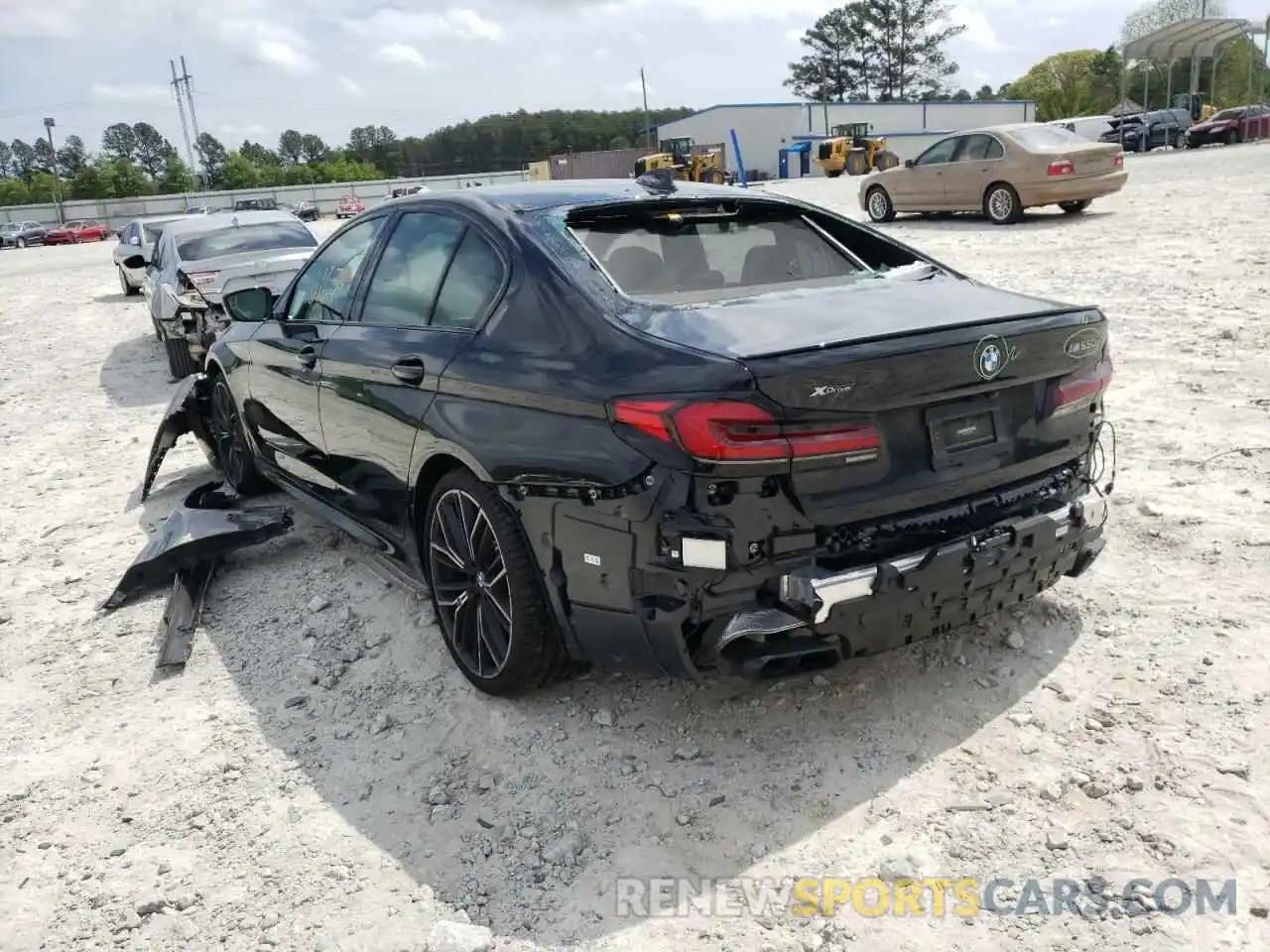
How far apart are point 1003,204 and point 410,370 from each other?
1395 cm

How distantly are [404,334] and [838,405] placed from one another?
1.77 m

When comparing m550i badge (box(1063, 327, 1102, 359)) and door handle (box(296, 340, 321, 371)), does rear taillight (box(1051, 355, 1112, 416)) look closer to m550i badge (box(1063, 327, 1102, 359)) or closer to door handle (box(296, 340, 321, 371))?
m550i badge (box(1063, 327, 1102, 359))

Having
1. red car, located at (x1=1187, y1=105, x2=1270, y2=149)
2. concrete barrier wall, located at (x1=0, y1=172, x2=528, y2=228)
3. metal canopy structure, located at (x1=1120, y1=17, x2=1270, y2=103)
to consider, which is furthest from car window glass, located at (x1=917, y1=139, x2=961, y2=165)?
concrete barrier wall, located at (x1=0, y1=172, x2=528, y2=228)

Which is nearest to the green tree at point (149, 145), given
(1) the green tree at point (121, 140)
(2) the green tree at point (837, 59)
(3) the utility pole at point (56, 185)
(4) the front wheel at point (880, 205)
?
(1) the green tree at point (121, 140)

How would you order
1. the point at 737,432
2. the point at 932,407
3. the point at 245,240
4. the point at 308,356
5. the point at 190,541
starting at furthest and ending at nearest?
the point at 245,240
the point at 190,541
the point at 308,356
the point at 932,407
the point at 737,432

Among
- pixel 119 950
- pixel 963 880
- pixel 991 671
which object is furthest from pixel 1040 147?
pixel 119 950

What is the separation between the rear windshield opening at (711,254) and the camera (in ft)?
10.8

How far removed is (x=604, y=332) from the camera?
286cm

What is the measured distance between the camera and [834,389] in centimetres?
259

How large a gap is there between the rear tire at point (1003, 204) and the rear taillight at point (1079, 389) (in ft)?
42.5

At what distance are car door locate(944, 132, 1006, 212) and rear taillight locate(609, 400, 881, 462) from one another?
46.7 feet

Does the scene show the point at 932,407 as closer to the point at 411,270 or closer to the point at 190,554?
the point at 411,270

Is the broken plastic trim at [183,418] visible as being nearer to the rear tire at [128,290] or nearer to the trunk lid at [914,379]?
the trunk lid at [914,379]

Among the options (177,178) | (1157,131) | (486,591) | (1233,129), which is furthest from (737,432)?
(177,178)
